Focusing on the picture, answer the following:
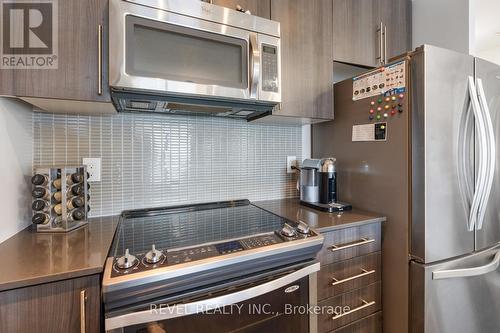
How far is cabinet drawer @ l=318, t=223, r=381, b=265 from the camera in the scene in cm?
108

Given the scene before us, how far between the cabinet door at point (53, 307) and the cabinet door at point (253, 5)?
123cm

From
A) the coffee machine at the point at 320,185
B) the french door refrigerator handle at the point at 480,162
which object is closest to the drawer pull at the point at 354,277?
the coffee machine at the point at 320,185

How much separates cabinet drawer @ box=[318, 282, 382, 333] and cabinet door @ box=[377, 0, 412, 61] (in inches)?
57.5

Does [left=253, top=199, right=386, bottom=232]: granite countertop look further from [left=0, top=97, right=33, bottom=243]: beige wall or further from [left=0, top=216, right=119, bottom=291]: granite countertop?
[left=0, top=97, right=33, bottom=243]: beige wall

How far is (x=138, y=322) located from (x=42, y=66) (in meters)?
0.91

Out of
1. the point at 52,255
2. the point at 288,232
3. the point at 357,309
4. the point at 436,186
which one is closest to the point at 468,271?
the point at 436,186

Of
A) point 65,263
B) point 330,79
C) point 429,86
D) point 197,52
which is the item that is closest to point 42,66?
point 197,52

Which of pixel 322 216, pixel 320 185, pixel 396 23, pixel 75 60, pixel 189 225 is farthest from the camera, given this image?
pixel 396 23

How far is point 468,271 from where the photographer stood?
114 centimetres

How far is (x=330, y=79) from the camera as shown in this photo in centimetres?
144

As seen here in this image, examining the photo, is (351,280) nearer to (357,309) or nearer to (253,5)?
(357,309)

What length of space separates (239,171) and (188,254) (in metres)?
0.85

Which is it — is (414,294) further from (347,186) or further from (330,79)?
(330,79)

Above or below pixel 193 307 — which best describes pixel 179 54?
above
